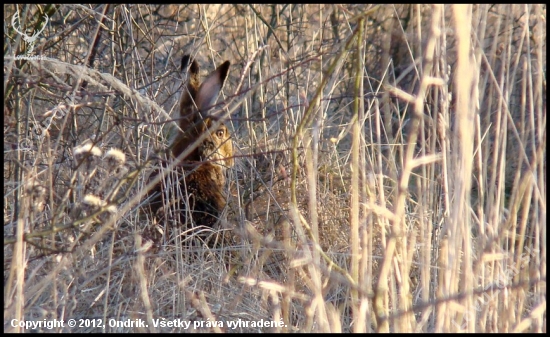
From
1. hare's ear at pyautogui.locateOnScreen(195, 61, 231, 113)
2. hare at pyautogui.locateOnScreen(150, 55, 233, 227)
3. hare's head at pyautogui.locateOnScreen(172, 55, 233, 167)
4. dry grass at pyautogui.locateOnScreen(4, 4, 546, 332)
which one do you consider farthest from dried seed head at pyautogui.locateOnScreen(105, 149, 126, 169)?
hare's ear at pyautogui.locateOnScreen(195, 61, 231, 113)

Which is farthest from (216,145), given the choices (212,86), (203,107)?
(212,86)

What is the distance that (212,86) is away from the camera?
13.9 ft

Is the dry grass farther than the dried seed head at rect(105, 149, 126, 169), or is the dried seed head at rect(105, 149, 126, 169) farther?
the dried seed head at rect(105, 149, 126, 169)

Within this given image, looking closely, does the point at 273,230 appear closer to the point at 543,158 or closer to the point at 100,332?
the point at 100,332

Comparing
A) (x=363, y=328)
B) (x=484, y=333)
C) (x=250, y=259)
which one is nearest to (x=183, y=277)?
(x=250, y=259)

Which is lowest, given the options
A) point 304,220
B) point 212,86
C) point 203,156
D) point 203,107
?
point 304,220

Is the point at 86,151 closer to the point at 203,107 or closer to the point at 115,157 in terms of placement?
the point at 115,157

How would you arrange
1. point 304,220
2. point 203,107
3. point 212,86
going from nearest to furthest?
point 304,220, point 212,86, point 203,107

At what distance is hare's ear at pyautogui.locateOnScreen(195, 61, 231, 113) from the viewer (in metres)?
4.20

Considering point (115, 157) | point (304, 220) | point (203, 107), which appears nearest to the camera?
point (304, 220)

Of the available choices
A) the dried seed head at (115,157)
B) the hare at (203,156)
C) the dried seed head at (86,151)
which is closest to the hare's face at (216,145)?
the hare at (203,156)

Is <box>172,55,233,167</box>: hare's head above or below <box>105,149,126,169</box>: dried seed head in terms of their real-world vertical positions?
above

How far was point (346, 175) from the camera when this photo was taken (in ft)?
13.3

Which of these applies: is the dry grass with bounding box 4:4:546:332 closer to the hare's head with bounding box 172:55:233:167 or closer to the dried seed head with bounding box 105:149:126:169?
the dried seed head with bounding box 105:149:126:169
